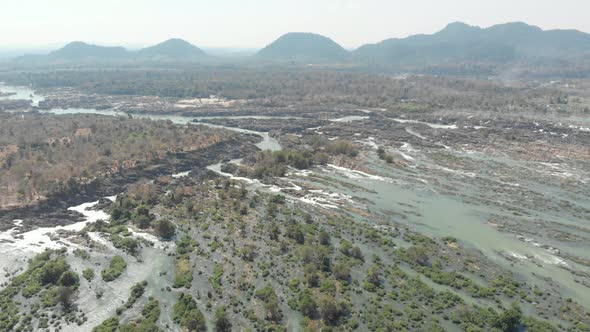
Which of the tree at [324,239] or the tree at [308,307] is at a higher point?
the tree at [324,239]

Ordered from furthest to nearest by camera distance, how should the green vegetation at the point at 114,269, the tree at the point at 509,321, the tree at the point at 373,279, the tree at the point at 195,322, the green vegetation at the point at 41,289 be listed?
the green vegetation at the point at 114,269
the tree at the point at 373,279
the green vegetation at the point at 41,289
the tree at the point at 509,321
the tree at the point at 195,322

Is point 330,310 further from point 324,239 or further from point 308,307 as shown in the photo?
point 324,239

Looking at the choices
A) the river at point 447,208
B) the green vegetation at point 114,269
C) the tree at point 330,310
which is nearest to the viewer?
the tree at point 330,310

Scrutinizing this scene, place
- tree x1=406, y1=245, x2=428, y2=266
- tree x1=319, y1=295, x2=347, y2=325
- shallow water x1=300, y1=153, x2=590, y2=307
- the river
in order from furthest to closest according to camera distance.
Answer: tree x1=406, y1=245, x2=428, y2=266 → the river → shallow water x1=300, y1=153, x2=590, y2=307 → tree x1=319, y1=295, x2=347, y2=325

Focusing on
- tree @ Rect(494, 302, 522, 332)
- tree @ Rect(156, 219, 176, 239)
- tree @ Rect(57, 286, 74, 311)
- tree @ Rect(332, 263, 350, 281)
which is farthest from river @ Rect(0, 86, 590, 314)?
tree @ Rect(57, 286, 74, 311)

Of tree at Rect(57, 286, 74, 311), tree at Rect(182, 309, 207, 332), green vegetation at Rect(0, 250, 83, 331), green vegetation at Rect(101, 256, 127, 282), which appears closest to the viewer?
tree at Rect(182, 309, 207, 332)

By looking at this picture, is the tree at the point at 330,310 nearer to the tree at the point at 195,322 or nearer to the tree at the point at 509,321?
the tree at the point at 195,322

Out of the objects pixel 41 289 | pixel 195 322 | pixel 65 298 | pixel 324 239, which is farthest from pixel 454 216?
pixel 41 289

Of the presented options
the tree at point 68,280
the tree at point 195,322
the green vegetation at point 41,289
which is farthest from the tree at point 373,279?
the tree at point 68,280

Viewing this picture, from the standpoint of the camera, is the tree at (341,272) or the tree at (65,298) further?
the tree at (341,272)

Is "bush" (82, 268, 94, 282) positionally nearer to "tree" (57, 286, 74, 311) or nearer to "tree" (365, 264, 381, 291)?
"tree" (57, 286, 74, 311)

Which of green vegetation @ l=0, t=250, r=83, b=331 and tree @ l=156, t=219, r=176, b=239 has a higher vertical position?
tree @ l=156, t=219, r=176, b=239
